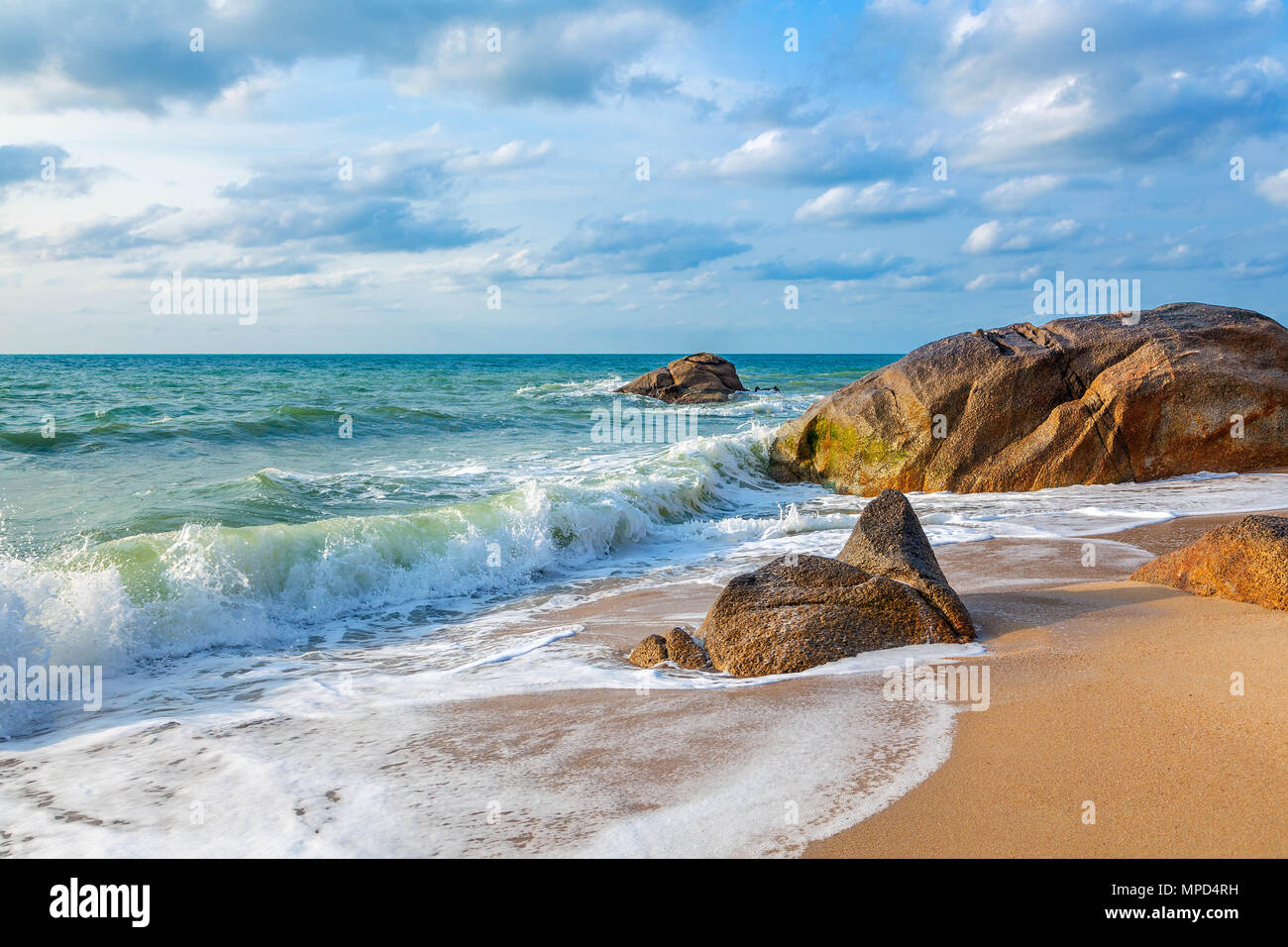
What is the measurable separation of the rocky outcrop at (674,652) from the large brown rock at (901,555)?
1248mm

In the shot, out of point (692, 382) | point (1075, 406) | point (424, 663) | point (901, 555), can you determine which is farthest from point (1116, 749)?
point (692, 382)

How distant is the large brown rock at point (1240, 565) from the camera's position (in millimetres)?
4723

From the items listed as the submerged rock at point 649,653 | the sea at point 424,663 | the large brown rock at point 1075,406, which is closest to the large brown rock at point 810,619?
the sea at point 424,663

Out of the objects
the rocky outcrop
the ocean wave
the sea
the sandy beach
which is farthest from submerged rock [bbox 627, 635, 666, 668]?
the ocean wave

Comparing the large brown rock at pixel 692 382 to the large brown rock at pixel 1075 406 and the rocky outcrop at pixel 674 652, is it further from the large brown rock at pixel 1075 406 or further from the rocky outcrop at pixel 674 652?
the rocky outcrop at pixel 674 652

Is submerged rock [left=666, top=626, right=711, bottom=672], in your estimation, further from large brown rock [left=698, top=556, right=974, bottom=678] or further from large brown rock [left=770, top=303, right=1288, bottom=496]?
large brown rock [left=770, top=303, right=1288, bottom=496]

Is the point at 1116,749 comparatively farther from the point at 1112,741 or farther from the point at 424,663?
the point at 424,663

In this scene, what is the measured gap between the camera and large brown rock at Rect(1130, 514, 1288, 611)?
472 centimetres

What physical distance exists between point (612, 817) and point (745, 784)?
520 mm

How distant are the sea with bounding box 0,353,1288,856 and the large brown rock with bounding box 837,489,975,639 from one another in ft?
0.96

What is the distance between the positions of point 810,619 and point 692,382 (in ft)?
91.2

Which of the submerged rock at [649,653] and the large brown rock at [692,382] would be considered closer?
the submerged rock at [649,653]
